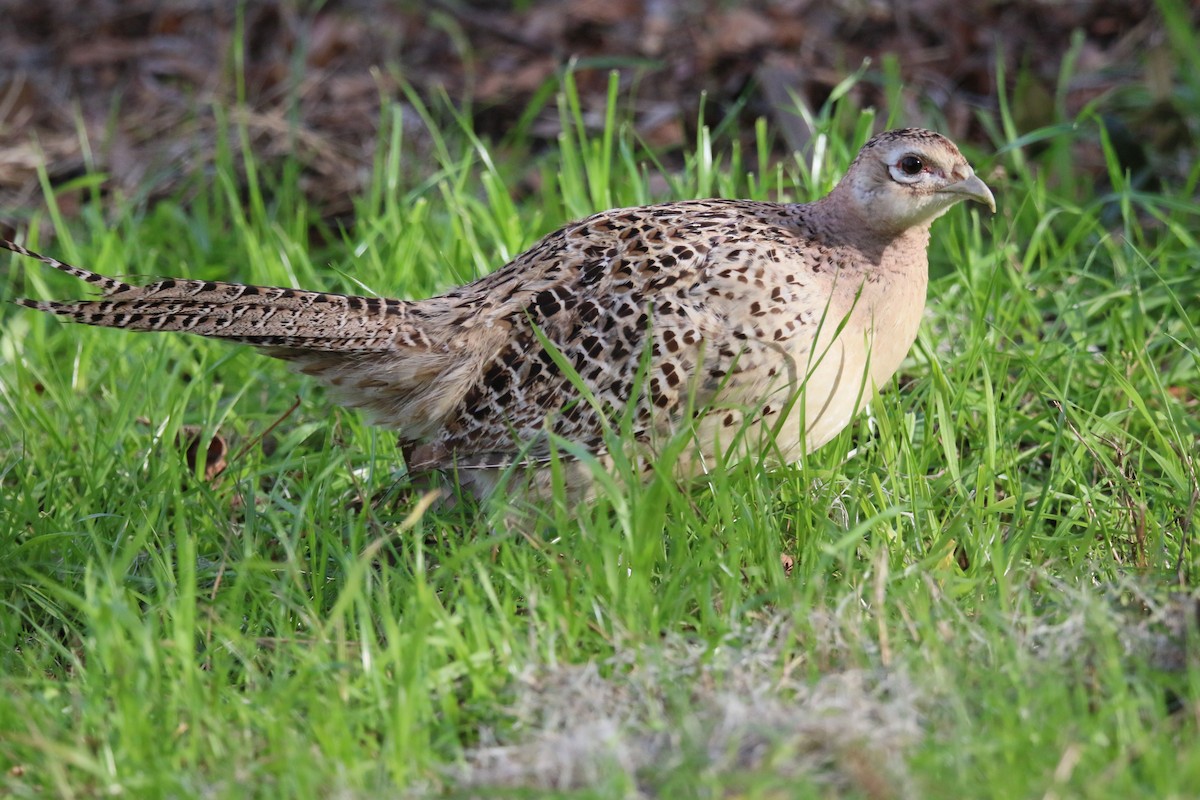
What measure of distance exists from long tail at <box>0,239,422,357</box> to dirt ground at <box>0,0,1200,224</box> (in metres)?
2.74

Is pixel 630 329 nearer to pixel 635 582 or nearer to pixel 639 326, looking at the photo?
pixel 639 326

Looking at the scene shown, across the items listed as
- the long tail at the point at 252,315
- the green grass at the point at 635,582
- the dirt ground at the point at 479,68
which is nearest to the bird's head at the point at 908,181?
the green grass at the point at 635,582

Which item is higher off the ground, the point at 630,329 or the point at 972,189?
the point at 972,189

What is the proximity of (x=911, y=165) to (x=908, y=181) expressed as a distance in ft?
0.16

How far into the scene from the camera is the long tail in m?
4.42

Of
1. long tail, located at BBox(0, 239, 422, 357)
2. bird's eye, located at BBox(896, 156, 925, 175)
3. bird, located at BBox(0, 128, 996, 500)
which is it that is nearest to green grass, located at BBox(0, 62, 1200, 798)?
bird, located at BBox(0, 128, 996, 500)

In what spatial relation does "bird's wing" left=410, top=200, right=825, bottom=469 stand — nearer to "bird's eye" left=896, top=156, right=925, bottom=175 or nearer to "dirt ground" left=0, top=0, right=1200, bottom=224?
"bird's eye" left=896, top=156, right=925, bottom=175

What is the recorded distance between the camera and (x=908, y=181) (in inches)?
171

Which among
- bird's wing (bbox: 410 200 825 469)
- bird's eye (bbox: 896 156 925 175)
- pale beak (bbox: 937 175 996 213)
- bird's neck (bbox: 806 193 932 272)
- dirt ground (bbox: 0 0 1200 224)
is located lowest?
bird's wing (bbox: 410 200 825 469)

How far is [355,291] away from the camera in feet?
18.3

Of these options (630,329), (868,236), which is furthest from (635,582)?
(868,236)

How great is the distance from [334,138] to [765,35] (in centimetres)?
252

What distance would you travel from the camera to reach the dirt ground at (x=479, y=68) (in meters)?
7.53

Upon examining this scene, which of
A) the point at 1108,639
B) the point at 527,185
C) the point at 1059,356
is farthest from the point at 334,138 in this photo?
the point at 1108,639
